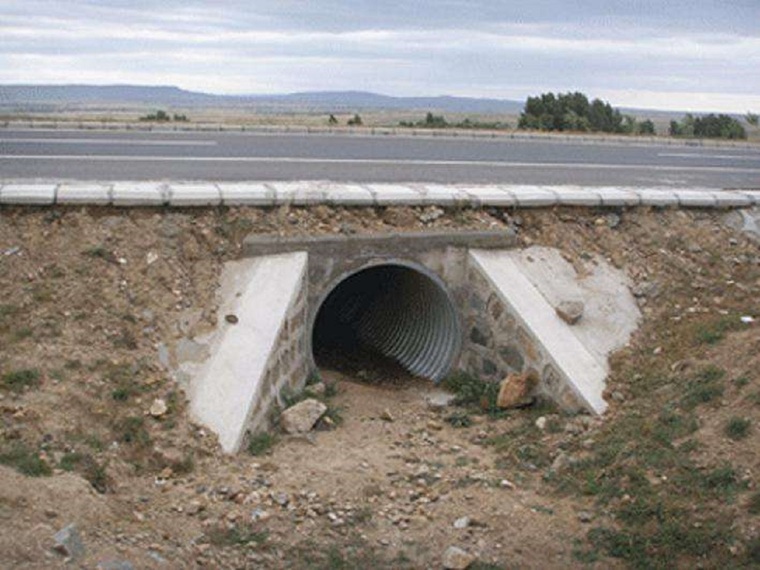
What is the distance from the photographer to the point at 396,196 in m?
10.5

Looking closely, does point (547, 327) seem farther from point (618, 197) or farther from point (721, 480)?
point (721, 480)

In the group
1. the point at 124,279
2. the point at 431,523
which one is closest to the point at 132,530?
the point at 431,523

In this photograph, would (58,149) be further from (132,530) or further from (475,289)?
(132,530)

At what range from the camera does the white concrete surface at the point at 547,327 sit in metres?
9.15

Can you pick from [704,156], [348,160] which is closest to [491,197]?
[348,160]

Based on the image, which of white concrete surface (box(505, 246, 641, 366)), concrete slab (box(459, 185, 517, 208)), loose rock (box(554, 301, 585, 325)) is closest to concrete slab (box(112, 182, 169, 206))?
Answer: concrete slab (box(459, 185, 517, 208))

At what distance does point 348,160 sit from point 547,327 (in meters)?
5.30

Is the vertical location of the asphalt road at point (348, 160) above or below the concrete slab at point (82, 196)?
above

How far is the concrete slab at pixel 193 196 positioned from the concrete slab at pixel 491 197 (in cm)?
282

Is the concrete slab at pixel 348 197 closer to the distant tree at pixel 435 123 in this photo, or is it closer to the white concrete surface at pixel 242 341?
the white concrete surface at pixel 242 341

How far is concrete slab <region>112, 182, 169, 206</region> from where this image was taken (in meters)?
9.33

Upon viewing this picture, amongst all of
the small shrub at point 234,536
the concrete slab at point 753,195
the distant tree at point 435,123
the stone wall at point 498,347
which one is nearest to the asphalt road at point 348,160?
the concrete slab at point 753,195

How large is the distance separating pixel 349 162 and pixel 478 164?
80.6 inches

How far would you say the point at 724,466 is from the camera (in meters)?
7.32
